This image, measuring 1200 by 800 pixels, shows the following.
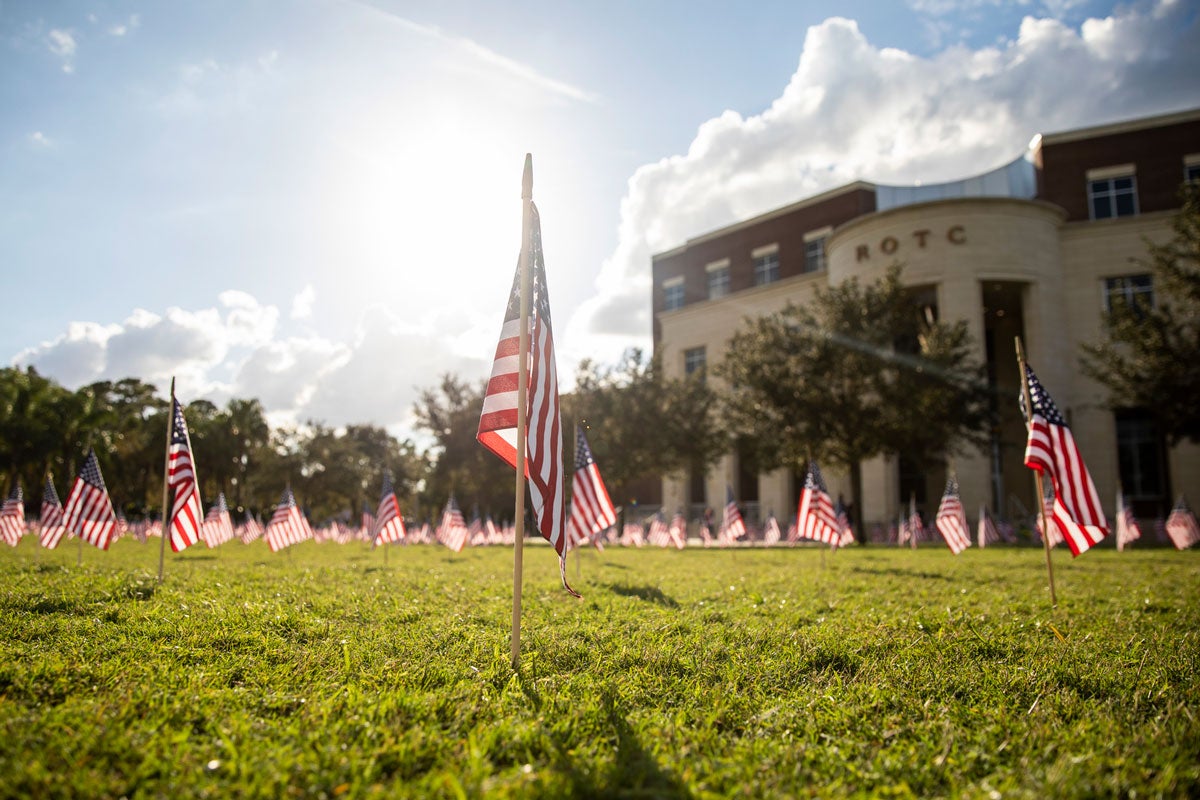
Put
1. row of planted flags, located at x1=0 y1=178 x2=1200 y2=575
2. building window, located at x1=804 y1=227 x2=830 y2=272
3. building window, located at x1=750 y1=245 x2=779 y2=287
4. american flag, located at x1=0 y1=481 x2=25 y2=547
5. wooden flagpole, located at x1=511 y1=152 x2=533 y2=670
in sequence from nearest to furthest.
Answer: wooden flagpole, located at x1=511 y1=152 x2=533 y2=670 → row of planted flags, located at x1=0 y1=178 x2=1200 y2=575 → american flag, located at x1=0 y1=481 x2=25 y2=547 → building window, located at x1=804 y1=227 x2=830 y2=272 → building window, located at x1=750 y1=245 x2=779 y2=287

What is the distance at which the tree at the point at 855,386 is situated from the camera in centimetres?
3000

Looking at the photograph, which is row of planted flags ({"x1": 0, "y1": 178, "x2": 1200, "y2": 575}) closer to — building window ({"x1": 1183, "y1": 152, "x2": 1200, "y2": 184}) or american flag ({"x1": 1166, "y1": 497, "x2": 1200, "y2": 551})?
american flag ({"x1": 1166, "y1": 497, "x2": 1200, "y2": 551})

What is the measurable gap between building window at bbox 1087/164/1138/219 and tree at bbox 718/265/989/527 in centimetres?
1640

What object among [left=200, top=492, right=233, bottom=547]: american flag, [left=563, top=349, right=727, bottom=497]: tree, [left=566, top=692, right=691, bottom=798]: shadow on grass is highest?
[left=563, top=349, right=727, bottom=497]: tree

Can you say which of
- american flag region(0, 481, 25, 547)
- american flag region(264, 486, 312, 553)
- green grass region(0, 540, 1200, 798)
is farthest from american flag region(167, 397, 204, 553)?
american flag region(0, 481, 25, 547)

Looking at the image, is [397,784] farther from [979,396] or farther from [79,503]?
[979,396]

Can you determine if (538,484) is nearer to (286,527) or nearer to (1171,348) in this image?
(286,527)

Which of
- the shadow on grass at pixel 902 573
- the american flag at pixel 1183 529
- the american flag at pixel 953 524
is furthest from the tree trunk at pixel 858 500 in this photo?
the shadow on grass at pixel 902 573

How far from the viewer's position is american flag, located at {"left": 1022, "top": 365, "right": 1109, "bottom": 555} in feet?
31.5

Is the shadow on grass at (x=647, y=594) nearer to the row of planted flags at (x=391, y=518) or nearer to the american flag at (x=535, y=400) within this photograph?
the row of planted flags at (x=391, y=518)

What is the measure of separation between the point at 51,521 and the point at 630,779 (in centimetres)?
2077

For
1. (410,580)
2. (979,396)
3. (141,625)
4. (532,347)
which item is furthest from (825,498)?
(979,396)

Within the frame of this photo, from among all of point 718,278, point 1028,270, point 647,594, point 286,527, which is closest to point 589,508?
point 647,594

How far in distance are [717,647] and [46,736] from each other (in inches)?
188
